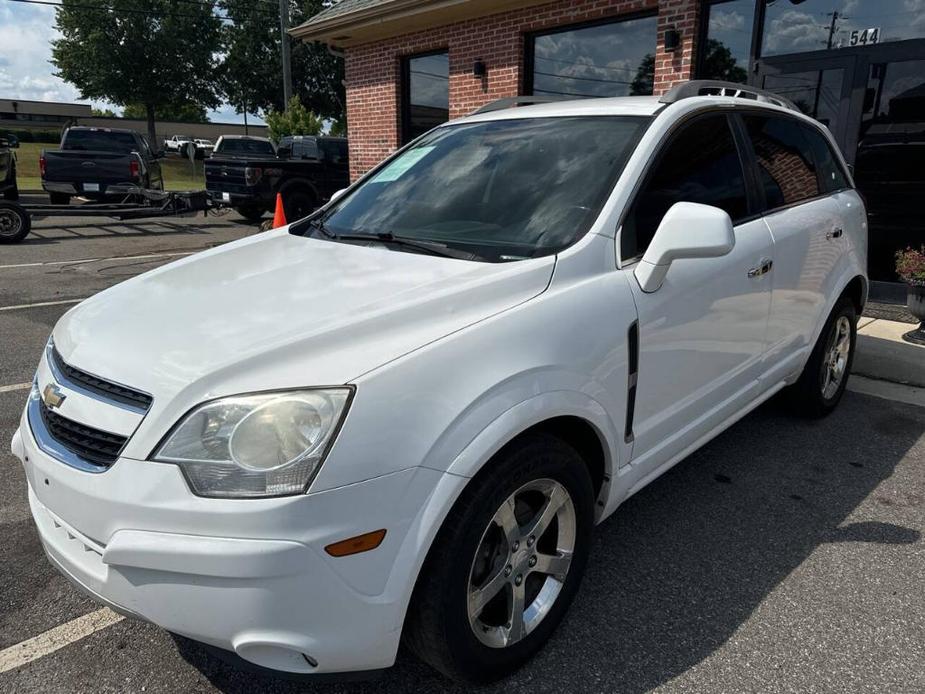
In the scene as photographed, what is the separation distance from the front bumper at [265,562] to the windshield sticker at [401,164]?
1.99 m

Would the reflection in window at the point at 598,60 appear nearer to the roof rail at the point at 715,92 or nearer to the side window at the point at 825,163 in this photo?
the side window at the point at 825,163

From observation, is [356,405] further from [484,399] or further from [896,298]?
[896,298]

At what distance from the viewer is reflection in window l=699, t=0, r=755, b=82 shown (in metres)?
7.84

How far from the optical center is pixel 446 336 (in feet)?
6.42

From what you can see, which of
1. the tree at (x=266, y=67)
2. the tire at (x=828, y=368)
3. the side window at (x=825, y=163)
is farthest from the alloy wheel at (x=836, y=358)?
the tree at (x=266, y=67)

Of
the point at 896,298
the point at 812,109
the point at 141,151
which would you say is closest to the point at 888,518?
the point at 896,298

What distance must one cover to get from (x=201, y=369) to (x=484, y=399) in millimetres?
724

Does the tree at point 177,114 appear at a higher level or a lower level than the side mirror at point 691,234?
higher

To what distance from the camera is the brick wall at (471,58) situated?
827 centimetres

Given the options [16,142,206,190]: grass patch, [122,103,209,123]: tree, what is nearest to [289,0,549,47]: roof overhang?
[16,142,206,190]: grass patch

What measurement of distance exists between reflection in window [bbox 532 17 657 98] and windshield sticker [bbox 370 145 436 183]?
20.3 feet

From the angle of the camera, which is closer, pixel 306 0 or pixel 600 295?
pixel 600 295

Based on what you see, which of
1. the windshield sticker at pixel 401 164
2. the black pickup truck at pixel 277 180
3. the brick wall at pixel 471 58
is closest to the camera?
the windshield sticker at pixel 401 164

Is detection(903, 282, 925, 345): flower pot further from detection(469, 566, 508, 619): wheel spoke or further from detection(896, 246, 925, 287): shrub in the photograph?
detection(469, 566, 508, 619): wheel spoke
